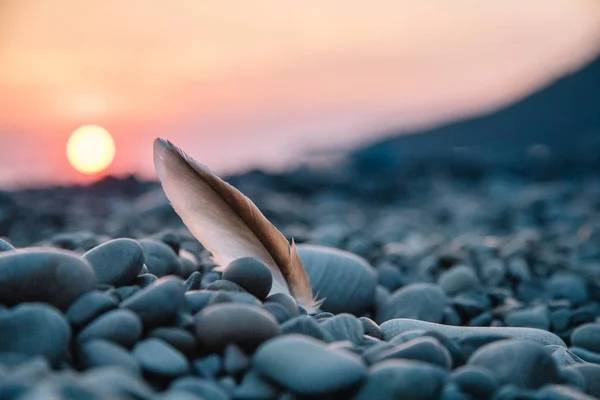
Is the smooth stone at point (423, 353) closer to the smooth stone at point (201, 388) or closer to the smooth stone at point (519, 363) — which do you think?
the smooth stone at point (519, 363)

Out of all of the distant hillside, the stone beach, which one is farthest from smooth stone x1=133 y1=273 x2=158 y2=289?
the distant hillside

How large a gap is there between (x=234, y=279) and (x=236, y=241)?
50 cm

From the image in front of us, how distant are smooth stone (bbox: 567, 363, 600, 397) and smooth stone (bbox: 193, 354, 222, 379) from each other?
94 centimetres

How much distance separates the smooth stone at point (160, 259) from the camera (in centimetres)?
251

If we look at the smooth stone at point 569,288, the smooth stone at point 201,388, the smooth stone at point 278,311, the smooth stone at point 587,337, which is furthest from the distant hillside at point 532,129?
the smooth stone at point 201,388

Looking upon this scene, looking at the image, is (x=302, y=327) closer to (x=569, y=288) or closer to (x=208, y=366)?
(x=208, y=366)

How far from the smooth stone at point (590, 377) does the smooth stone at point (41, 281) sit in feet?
4.21

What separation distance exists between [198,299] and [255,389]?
15.5 inches

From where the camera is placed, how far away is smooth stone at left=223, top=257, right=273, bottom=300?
1.83 m

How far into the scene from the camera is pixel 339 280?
2824 mm

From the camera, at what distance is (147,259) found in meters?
2.51

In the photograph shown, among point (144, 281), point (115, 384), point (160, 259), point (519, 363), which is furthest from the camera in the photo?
point (160, 259)

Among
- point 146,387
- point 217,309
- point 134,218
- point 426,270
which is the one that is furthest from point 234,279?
point 134,218

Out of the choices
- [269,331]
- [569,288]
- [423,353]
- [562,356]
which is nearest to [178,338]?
[269,331]
